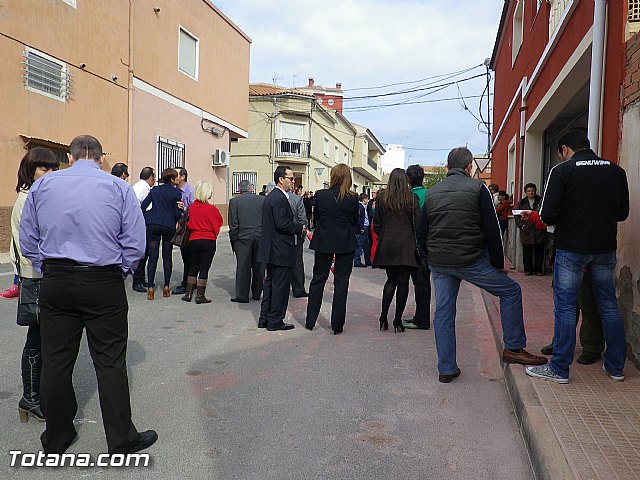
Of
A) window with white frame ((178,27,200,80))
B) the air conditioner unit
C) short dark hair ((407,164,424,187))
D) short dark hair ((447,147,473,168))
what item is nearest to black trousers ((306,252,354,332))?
short dark hair ((407,164,424,187))

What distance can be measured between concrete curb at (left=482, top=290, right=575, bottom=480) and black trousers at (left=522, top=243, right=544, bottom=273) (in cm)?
620

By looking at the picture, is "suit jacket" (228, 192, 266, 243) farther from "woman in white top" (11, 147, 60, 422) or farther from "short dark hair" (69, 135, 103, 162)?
"short dark hair" (69, 135, 103, 162)

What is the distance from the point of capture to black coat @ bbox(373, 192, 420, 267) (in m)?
6.07

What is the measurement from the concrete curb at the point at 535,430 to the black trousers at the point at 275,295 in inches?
98.5

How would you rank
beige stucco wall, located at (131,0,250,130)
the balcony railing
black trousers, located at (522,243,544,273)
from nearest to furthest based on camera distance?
black trousers, located at (522,243,544,273) < beige stucco wall, located at (131,0,250,130) < the balcony railing

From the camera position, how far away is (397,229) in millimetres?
6133

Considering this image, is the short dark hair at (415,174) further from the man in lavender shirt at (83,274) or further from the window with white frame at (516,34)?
the window with white frame at (516,34)

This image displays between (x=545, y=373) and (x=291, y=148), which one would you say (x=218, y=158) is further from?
(x=545, y=373)

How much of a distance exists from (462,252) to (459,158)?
2.55ft

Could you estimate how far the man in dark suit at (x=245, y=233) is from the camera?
7.91 metres

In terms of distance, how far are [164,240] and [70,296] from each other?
5.26 metres

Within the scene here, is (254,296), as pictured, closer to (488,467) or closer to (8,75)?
(488,467)

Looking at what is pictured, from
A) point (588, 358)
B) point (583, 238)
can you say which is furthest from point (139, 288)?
point (583, 238)

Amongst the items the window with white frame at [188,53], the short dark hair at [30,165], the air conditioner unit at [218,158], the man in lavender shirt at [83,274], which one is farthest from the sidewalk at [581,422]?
the air conditioner unit at [218,158]
